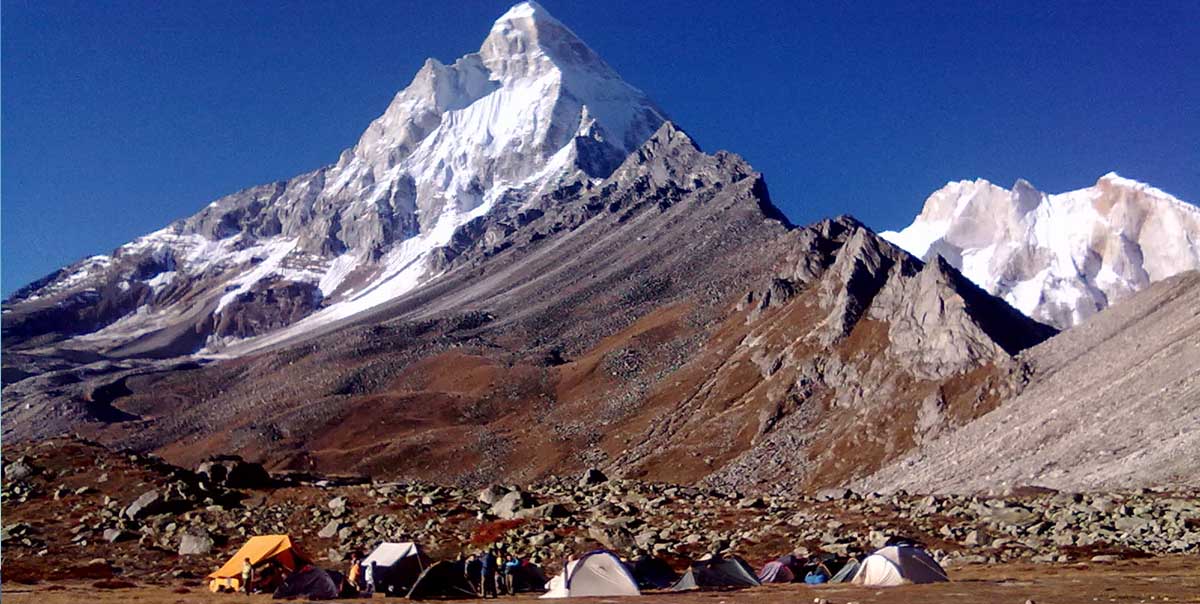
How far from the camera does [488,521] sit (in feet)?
152

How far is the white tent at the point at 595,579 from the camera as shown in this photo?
100 ft

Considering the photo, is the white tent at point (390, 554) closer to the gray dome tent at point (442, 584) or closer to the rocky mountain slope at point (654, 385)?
the gray dome tent at point (442, 584)

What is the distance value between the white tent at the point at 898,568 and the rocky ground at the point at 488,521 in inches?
159

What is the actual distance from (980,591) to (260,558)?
2446cm

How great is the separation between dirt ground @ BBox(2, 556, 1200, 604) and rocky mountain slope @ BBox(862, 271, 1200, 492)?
21.1 meters

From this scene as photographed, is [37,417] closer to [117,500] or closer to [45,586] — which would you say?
[117,500]

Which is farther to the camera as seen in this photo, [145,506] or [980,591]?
[145,506]

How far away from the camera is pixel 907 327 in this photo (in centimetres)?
10538

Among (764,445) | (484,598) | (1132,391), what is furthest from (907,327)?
(484,598)

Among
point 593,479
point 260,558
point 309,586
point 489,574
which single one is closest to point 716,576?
point 489,574

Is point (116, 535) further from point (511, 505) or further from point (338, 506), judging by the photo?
point (511, 505)

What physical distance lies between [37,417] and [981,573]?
652 ft

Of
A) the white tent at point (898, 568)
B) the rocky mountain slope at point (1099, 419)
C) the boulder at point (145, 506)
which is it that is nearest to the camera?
the white tent at point (898, 568)

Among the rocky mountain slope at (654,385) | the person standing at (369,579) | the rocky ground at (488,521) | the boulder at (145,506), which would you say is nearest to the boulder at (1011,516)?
the rocky ground at (488,521)
